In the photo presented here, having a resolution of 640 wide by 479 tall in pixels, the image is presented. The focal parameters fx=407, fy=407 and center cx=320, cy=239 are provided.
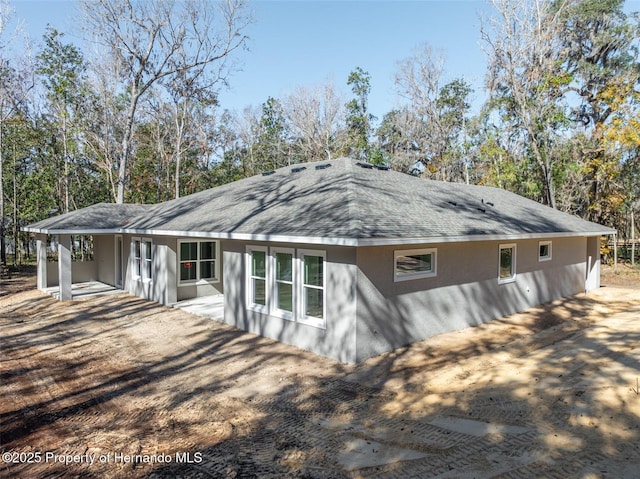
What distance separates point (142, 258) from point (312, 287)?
7978mm

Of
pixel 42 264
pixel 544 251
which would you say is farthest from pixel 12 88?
pixel 544 251

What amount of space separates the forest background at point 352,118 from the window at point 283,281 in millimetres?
15758

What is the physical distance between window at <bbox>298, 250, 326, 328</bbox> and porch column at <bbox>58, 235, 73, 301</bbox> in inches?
349

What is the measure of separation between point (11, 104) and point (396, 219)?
22451mm

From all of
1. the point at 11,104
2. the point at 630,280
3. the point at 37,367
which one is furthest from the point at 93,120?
the point at 630,280

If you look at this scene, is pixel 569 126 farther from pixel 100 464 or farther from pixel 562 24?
pixel 100 464

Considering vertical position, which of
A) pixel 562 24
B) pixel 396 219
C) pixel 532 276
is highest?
pixel 562 24

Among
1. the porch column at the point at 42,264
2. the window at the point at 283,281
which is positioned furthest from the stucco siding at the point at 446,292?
the porch column at the point at 42,264

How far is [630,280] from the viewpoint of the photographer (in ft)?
58.4

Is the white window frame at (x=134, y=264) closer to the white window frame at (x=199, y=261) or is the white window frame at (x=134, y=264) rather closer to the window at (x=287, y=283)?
the white window frame at (x=199, y=261)

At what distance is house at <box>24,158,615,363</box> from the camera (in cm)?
725

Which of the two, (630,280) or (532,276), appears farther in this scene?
(630,280)

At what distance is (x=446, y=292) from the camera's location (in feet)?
29.3

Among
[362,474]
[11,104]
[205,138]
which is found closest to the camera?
[362,474]
